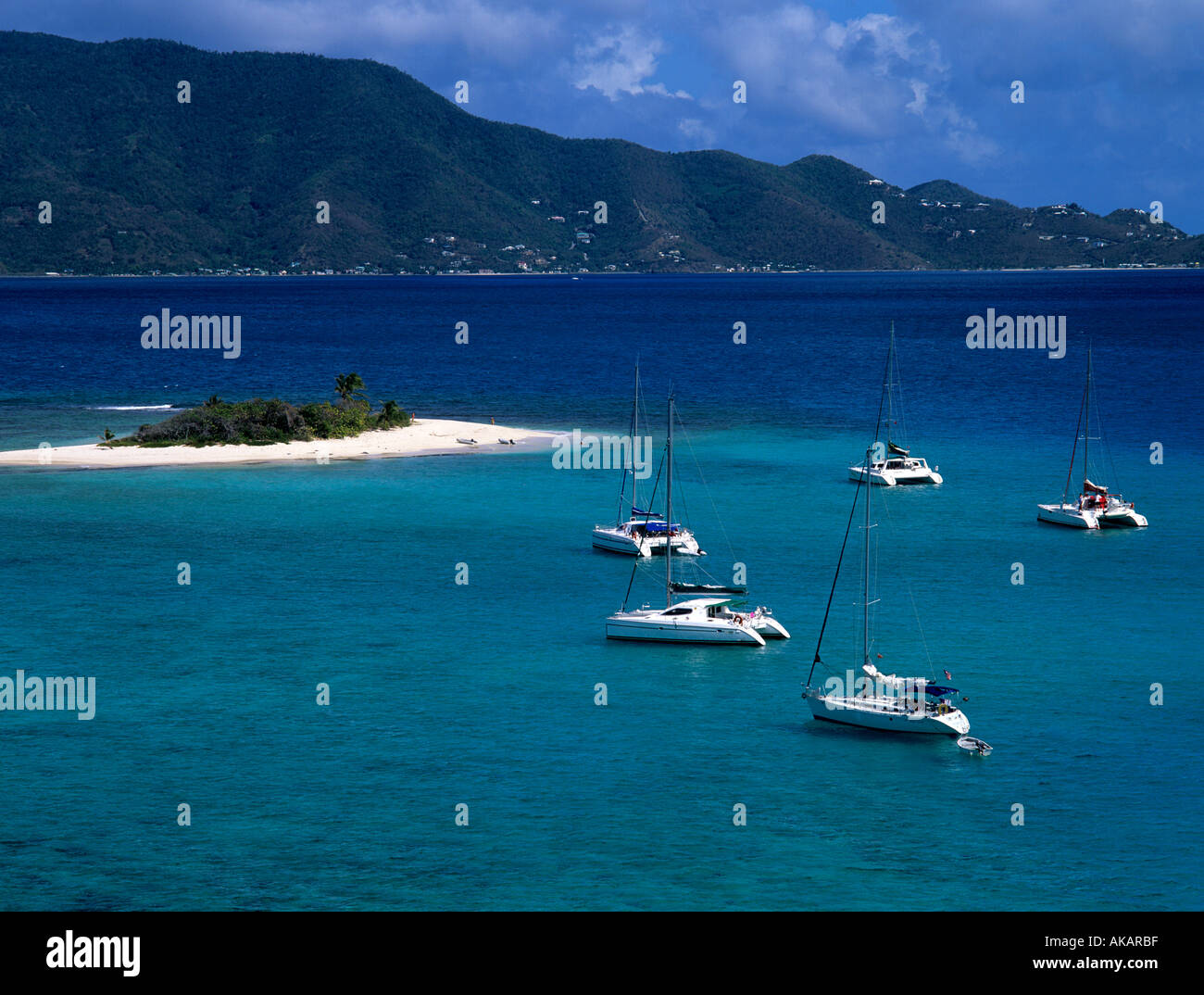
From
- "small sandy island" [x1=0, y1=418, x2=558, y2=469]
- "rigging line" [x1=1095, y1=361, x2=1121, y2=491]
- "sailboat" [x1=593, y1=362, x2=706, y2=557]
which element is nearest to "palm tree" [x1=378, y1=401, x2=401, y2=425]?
"small sandy island" [x1=0, y1=418, x2=558, y2=469]

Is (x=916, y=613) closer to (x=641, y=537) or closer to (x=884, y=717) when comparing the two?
(x=641, y=537)

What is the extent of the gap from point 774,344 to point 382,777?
166247 mm

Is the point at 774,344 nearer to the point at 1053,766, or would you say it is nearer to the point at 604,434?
the point at 604,434

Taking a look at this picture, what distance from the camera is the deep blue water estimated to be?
31.0 metres

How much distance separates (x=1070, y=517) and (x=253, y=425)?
51.5 meters

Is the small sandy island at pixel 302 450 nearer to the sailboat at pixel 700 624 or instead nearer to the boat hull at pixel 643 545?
the boat hull at pixel 643 545

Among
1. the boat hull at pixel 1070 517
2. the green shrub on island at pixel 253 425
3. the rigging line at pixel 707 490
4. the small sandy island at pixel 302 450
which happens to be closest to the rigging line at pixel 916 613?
the boat hull at pixel 1070 517

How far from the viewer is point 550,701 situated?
42594mm

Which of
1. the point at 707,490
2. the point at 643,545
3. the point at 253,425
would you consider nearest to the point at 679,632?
the point at 643,545

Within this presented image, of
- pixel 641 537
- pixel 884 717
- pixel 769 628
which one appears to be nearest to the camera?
pixel 884 717

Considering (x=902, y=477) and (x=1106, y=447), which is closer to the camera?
(x=902, y=477)

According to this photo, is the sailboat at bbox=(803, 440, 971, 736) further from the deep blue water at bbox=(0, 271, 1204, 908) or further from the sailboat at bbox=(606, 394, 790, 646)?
the sailboat at bbox=(606, 394, 790, 646)

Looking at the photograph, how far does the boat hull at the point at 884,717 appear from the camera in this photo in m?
38.4
